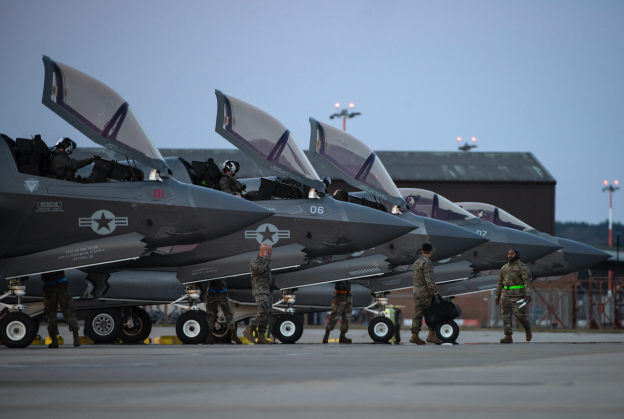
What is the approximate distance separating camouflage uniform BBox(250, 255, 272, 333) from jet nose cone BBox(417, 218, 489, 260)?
5476mm

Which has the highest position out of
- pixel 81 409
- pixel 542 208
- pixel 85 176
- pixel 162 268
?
pixel 542 208

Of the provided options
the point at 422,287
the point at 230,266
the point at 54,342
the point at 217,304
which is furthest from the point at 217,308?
the point at 422,287

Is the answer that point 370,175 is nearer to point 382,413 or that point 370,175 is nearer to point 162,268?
point 162,268

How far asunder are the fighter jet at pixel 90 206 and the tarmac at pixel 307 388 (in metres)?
4.28

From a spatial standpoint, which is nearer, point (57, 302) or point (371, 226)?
point (57, 302)

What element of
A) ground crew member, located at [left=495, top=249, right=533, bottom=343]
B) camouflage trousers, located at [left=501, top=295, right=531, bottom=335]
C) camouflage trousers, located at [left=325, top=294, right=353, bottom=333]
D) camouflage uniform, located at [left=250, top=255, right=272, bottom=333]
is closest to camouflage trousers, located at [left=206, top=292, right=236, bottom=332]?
camouflage uniform, located at [left=250, top=255, right=272, bottom=333]

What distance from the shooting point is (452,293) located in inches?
672

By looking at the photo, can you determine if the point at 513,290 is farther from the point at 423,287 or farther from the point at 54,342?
the point at 54,342

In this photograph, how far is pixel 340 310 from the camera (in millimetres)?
14141

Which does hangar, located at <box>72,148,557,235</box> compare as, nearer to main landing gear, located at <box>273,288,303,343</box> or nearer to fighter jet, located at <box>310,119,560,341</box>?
fighter jet, located at <box>310,119,560,341</box>

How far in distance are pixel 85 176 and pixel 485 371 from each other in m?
7.83

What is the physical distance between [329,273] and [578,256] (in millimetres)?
8477

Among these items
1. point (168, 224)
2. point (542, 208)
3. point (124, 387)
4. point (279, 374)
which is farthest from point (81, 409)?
point (542, 208)

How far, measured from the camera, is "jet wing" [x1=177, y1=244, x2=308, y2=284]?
12.7 metres
